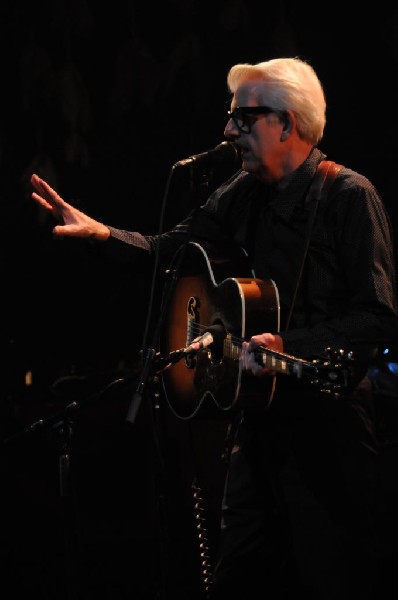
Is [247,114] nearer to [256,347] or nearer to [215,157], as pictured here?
[215,157]

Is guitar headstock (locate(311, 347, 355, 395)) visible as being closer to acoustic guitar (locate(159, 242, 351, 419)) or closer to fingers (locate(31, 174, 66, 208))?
acoustic guitar (locate(159, 242, 351, 419))

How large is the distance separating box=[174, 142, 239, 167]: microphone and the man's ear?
0.20 metres

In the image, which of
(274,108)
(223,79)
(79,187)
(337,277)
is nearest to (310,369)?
(337,277)

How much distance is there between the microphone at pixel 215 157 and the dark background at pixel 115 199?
1567 millimetres

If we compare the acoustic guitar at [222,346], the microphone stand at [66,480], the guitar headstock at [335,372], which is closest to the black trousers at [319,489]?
the acoustic guitar at [222,346]

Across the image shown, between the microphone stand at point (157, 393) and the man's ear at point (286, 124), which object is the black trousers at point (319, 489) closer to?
the microphone stand at point (157, 393)

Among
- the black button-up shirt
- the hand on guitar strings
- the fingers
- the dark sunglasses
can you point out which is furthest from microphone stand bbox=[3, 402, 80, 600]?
the dark sunglasses

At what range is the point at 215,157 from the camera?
2676 mm

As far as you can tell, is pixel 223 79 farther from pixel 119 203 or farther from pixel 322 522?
pixel 322 522

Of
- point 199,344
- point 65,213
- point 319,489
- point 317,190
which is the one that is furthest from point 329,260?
point 65,213

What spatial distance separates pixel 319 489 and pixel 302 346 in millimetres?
464

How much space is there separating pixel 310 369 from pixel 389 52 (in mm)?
2565

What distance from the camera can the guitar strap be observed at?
105 inches

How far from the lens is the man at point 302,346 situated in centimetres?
253
